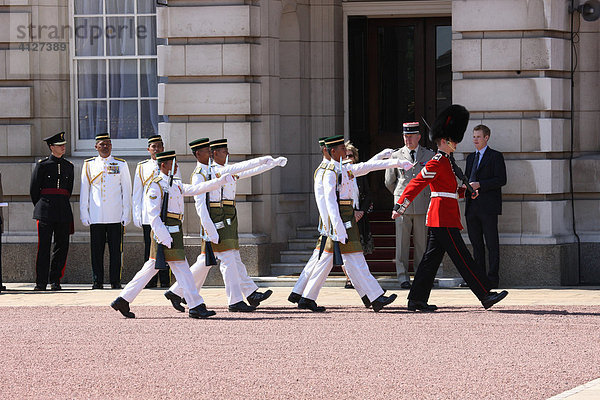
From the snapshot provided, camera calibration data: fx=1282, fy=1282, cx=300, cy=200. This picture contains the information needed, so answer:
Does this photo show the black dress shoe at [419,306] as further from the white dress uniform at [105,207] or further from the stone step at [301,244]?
the white dress uniform at [105,207]

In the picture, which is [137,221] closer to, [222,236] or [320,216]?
[222,236]

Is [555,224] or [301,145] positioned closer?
[555,224]

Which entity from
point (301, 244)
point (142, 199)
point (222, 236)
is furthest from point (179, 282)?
point (301, 244)

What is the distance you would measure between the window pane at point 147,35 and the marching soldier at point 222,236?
3.90 m

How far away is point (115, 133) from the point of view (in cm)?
1628

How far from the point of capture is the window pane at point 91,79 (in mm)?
16281

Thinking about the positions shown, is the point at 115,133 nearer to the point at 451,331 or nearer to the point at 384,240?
the point at 384,240

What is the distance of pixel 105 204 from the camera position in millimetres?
15195

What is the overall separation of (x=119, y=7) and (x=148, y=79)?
974 millimetres

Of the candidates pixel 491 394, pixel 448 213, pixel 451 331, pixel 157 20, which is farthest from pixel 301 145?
pixel 491 394

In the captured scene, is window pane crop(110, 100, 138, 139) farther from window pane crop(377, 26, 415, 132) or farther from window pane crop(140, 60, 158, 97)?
window pane crop(377, 26, 415, 132)

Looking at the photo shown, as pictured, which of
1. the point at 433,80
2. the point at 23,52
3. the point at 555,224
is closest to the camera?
the point at 555,224

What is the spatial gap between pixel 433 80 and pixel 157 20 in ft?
13.2

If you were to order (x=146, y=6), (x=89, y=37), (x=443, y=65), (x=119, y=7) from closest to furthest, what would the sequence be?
(x=146, y=6)
(x=119, y=7)
(x=89, y=37)
(x=443, y=65)
